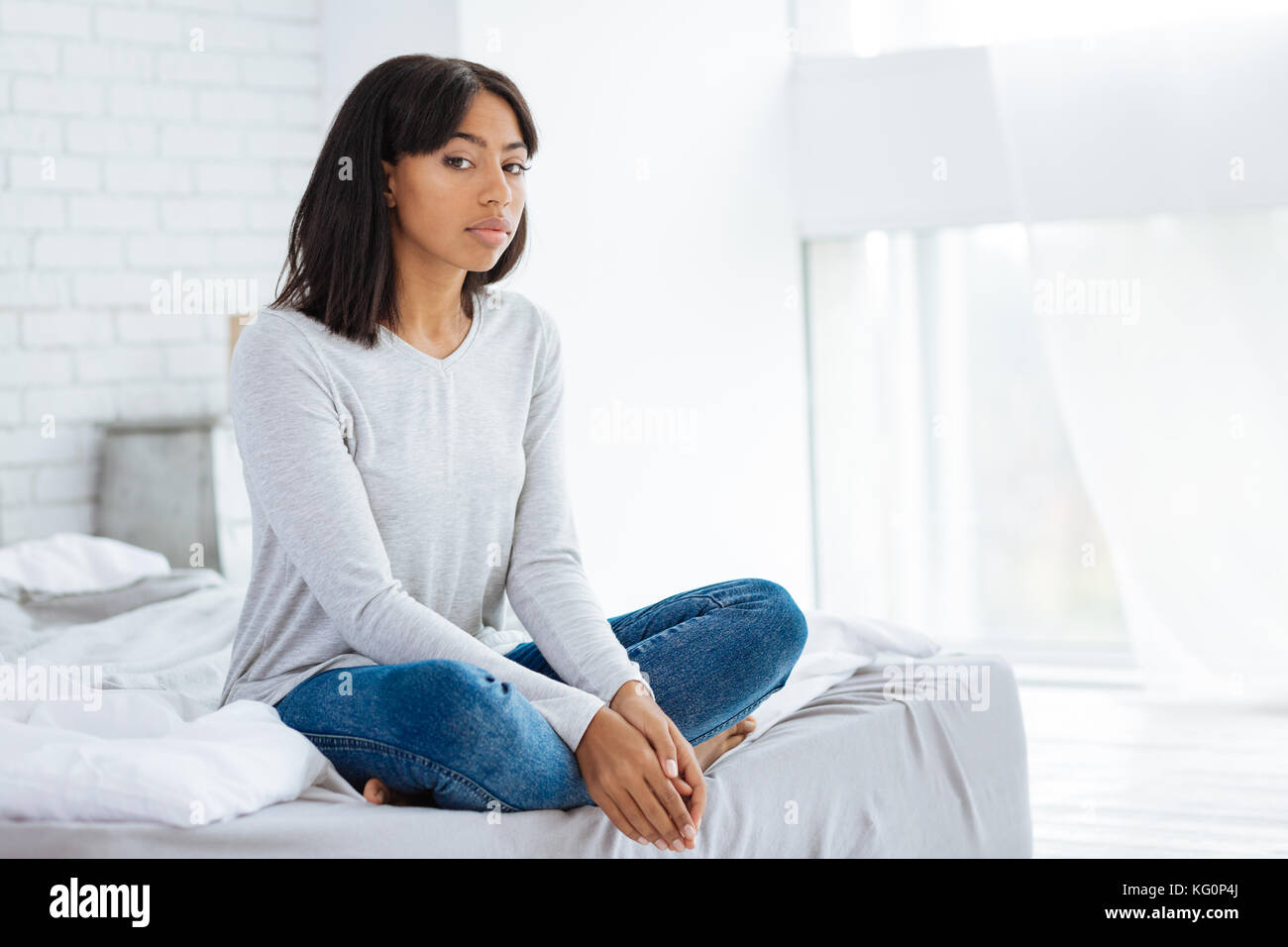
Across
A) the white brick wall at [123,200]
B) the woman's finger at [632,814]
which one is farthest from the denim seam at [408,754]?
the white brick wall at [123,200]

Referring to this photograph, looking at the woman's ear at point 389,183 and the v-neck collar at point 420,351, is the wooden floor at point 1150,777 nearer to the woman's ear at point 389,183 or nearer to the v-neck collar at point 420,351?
the v-neck collar at point 420,351

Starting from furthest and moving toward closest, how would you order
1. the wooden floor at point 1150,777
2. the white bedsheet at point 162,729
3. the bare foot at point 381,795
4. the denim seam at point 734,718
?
the wooden floor at point 1150,777 → the denim seam at point 734,718 → the bare foot at point 381,795 → the white bedsheet at point 162,729

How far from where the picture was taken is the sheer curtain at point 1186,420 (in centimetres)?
356

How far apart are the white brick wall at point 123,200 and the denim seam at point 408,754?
7.91 feet

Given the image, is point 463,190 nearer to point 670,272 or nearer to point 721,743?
point 721,743

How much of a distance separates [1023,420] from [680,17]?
1.51m

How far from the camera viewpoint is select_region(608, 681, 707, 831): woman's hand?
1.42 metres

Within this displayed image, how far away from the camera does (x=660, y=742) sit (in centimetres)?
142

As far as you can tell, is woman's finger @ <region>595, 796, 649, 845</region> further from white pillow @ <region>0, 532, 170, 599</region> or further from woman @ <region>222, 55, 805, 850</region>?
white pillow @ <region>0, 532, 170, 599</region>

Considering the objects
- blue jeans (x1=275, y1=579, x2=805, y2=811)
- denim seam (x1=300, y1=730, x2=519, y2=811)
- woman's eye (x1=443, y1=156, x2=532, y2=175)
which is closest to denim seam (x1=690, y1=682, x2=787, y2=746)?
blue jeans (x1=275, y1=579, x2=805, y2=811)

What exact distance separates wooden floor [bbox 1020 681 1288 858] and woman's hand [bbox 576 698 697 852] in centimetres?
108

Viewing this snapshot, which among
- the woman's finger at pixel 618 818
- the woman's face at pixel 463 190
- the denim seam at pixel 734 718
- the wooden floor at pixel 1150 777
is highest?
the woman's face at pixel 463 190
